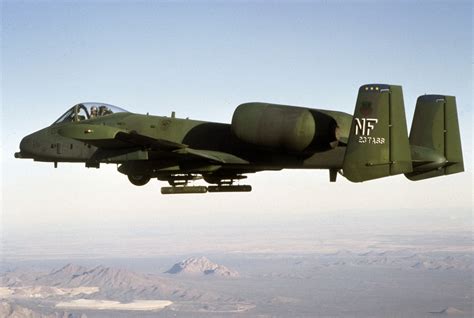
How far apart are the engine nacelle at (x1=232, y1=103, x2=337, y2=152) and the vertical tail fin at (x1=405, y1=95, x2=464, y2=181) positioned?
394 centimetres

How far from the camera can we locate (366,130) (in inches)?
841

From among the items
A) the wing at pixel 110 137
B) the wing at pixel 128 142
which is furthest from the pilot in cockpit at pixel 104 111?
the wing at pixel 110 137

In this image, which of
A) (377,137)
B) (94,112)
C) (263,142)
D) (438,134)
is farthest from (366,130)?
(94,112)

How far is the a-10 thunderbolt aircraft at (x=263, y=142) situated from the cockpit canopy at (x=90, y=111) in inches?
1.5

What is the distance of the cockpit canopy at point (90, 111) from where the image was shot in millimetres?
28250

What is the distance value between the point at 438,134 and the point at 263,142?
666cm

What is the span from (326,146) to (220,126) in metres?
4.50

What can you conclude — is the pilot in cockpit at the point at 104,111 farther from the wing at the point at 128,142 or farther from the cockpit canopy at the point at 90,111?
the wing at the point at 128,142

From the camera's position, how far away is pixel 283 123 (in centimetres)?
2286

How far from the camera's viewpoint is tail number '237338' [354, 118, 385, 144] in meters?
21.3

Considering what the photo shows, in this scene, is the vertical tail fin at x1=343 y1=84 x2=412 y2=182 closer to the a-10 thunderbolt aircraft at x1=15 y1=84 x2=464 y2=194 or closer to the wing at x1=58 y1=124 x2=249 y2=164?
the a-10 thunderbolt aircraft at x1=15 y1=84 x2=464 y2=194

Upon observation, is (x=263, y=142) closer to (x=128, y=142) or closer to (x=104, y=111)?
(x=128, y=142)

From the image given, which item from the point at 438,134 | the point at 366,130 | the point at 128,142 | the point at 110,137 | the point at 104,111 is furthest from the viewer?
the point at 104,111

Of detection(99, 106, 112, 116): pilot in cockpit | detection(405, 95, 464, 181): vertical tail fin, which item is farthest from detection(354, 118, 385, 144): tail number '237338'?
detection(99, 106, 112, 116): pilot in cockpit
